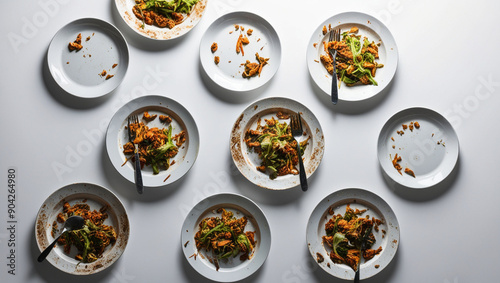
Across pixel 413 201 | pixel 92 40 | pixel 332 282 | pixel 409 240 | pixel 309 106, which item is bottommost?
pixel 332 282

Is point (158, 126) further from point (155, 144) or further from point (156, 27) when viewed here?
point (156, 27)

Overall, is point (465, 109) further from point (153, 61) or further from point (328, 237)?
point (153, 61)

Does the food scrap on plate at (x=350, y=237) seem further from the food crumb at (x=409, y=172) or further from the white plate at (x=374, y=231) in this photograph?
the food crumb at (x=409, y=172)

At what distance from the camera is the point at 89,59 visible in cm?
366

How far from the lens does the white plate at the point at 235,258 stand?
353 cm

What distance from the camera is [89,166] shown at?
A: 364 centimetres

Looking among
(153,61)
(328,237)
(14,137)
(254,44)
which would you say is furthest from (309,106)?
(14,137)

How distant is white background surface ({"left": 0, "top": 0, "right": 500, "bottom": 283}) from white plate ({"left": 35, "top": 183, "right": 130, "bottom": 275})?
0.10 metres

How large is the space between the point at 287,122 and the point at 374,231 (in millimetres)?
1058

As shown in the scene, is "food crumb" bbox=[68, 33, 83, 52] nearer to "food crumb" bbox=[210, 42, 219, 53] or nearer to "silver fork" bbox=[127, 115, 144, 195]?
"silver fork" bbox=[127, 115, 144, 195]

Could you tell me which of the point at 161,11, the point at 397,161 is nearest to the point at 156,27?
the point at 161,11

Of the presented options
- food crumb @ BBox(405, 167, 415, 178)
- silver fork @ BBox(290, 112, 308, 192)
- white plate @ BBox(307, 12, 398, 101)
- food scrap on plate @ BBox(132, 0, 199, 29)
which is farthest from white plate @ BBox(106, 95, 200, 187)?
food crumb @ BBox(405, 167, 415, 178)

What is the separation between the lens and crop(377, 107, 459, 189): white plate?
3.66 m

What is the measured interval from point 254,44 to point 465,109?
175cm
